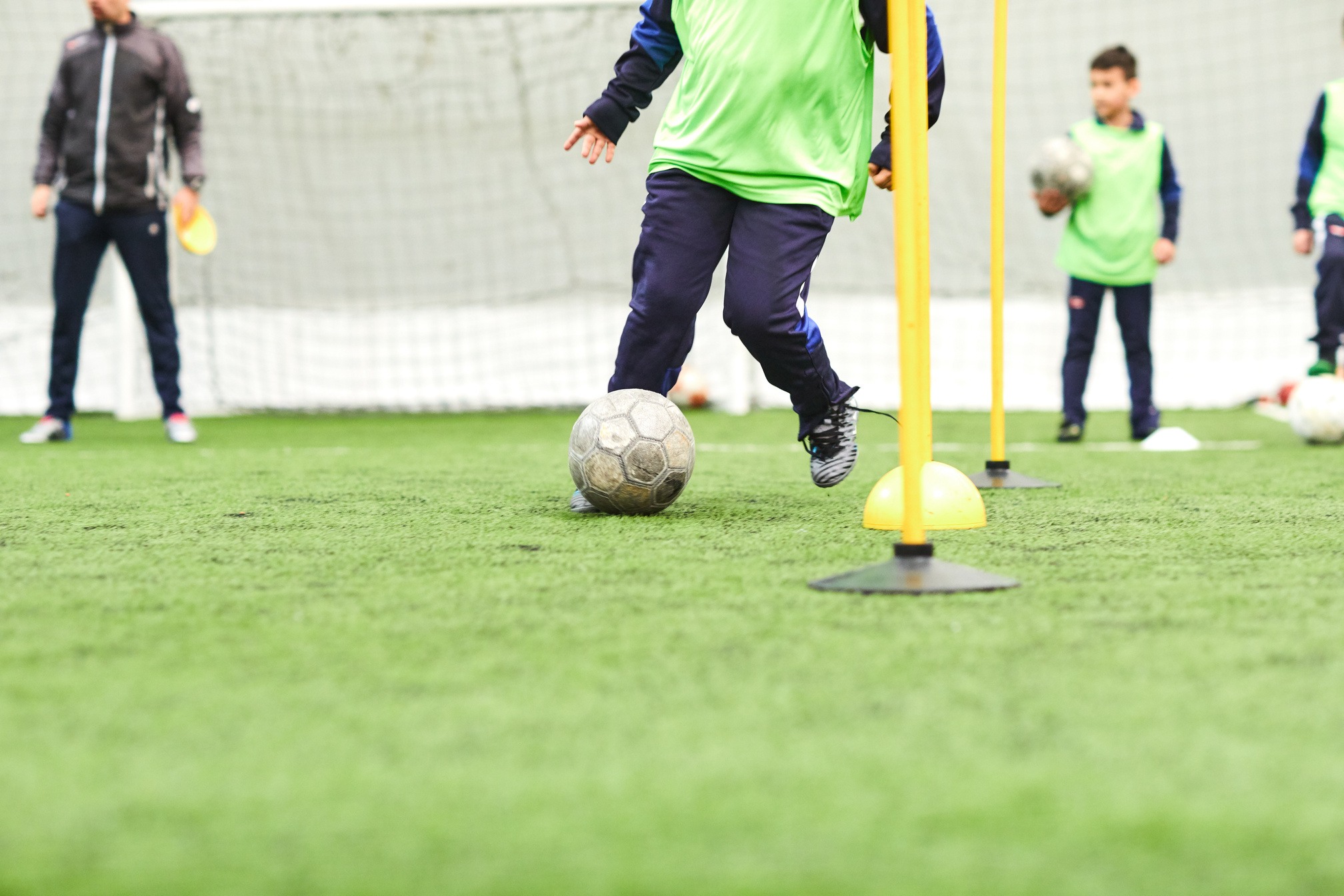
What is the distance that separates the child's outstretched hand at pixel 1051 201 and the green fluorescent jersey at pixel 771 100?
275cm

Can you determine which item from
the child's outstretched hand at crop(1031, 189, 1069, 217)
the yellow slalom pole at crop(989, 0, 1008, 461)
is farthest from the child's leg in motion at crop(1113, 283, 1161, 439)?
the yellow slalom pole at crop(989, 0, 1008, 461)

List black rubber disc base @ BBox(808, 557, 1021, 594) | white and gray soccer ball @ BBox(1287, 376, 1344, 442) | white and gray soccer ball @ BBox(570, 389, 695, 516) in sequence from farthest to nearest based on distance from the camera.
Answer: white and gray soccer ball @ BBox(1287, 376, 1344, 442)
white and gray soccer ball @ BBox(570, 389, 695, 516)
black rubber disc base @ BBox(808, 557, 1021, 594)

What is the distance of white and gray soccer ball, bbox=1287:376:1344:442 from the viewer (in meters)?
5.04

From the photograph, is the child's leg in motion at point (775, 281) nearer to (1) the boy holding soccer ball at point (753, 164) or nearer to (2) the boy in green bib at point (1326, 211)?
(1) the boy holding soccer ball at point (753, 164)

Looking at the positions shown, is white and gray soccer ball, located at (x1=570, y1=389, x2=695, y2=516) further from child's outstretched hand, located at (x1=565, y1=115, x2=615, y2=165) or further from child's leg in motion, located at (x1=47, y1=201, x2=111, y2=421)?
child's leg in motion, located at (x1=47, y1=201, x2=111, y2=421)

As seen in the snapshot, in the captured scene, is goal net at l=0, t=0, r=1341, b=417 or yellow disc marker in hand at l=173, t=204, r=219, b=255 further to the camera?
goal net at l=0, t=0, r=1341, b=417

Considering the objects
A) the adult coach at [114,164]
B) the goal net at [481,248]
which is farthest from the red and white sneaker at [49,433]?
the goal net at [481,248]

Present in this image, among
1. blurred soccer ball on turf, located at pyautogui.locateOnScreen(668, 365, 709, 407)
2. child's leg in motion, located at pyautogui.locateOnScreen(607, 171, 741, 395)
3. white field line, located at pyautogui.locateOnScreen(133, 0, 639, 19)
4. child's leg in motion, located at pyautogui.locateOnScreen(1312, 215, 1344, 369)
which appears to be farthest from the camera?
blurred soccer ball on turf, located at pyautogui.locateOnScreen(668, 365, 709, 407)

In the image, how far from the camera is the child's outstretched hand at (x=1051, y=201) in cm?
543

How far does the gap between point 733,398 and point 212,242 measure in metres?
3.17

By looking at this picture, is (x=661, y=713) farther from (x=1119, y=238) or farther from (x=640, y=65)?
(x=1119, y=238)

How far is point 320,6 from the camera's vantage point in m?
7.37

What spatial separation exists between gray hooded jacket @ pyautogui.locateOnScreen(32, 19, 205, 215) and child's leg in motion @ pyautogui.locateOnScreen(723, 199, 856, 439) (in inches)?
130

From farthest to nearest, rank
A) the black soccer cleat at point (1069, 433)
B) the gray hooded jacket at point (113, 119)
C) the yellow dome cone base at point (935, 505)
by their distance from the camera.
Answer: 1. the black soccer cleat at point (1069, 433)
2. the gray hooded jacket at point (113, 119)
3. the yellow dome cone base at point (935, 505)
